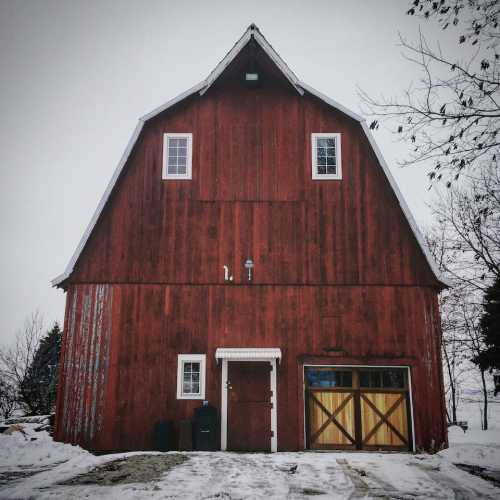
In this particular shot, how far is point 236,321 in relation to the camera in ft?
35.6

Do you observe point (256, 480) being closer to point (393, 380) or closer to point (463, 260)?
point (393, 380)

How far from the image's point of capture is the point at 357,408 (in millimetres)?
10609

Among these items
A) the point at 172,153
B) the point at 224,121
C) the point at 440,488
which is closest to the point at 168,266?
the point at 172,153

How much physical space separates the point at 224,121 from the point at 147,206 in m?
2.81

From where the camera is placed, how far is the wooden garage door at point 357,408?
10461 mm

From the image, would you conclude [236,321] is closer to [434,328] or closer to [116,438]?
[116,438]

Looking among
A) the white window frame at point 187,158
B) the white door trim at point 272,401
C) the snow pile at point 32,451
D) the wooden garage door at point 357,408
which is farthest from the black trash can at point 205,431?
the white window frame at point 187,158

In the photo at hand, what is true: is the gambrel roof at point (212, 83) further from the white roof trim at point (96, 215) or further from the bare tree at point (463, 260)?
the bare tree at point (463, 260)

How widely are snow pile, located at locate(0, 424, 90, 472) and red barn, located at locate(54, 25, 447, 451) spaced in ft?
1.41

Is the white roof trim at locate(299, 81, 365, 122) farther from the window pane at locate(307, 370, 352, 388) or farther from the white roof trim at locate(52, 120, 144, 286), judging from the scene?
the window pane at locate(307, 370, 352, 388)

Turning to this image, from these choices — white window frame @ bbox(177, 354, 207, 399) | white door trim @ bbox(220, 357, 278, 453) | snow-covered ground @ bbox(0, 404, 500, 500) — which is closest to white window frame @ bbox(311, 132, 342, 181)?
white door trim @ bbox(220, 357, 278, 453)

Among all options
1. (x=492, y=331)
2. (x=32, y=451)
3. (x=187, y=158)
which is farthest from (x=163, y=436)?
(x=492, y=331)

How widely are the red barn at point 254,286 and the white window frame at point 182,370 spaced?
22 mm

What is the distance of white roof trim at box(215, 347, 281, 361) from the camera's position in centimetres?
1034
